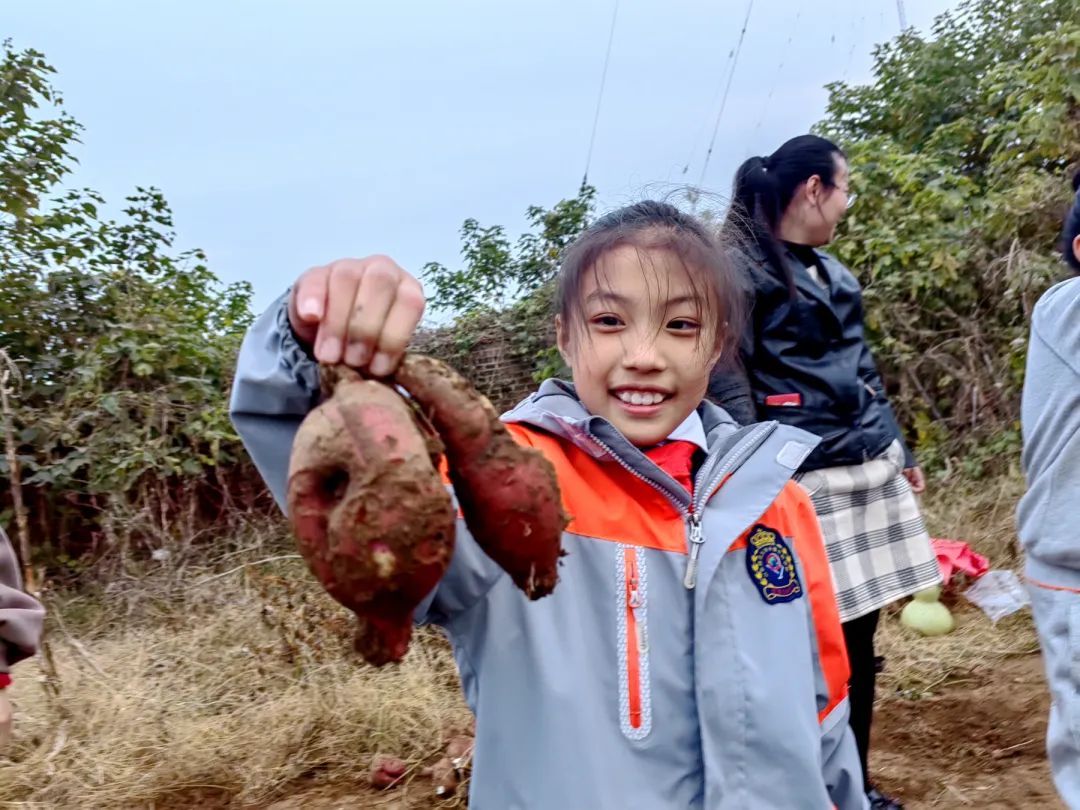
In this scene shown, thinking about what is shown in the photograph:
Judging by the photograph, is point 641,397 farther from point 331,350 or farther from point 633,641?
point 331,350

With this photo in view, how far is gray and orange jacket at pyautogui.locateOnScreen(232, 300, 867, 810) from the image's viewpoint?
1.22 metres

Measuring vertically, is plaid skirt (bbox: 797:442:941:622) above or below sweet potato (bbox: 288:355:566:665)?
below

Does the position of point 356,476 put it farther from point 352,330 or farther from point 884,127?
point 884,127

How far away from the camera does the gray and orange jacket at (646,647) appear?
4.02ft

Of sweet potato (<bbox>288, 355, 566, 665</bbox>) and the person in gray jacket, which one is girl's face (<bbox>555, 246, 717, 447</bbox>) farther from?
the person in gray jacket

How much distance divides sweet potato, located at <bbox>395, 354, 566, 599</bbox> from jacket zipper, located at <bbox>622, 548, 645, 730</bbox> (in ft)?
1.24

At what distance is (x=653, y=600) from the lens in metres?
1.31

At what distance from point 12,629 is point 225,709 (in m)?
2.10

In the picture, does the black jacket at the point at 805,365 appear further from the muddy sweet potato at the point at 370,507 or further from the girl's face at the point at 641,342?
the muddy sweet potato at the point at 370,507

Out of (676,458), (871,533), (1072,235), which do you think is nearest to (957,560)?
(871,533)

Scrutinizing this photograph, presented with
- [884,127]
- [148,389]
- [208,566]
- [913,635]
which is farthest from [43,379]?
[884,127]

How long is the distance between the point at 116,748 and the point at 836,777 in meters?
2.71

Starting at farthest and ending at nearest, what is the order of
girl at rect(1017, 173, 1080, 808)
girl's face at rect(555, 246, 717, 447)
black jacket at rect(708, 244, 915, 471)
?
1. black jacket at rect(708, 244, 915, 471)
2. girl at rect(1017, 173, 1080, 808)
3. girl's face at rect(555, 246, 717, 447)

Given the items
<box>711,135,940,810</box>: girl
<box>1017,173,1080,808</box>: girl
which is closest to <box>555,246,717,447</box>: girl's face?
<box>1017,173,1080,808</box>: girl
